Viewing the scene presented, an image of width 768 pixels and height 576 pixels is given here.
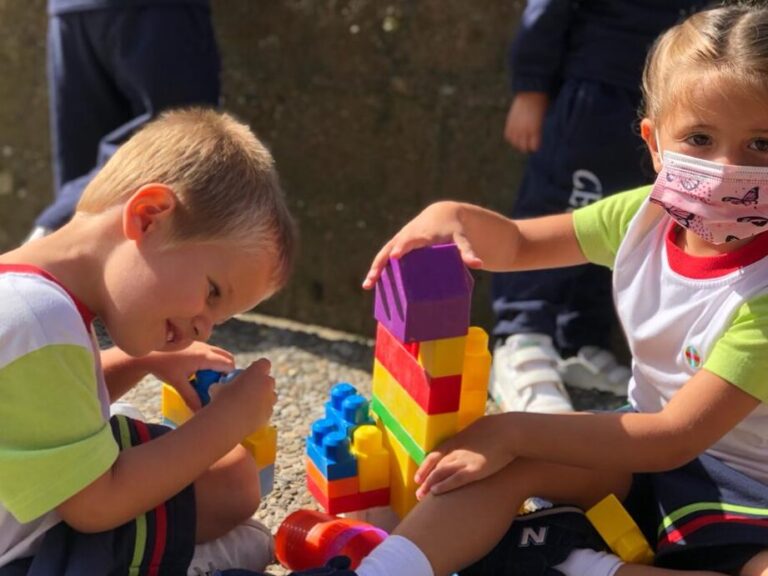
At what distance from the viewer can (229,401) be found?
A: 1.68 meters

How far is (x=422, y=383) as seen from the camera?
5.70 ft

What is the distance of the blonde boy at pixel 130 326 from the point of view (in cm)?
147

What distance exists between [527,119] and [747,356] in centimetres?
143

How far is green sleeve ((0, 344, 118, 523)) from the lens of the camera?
1.46 m

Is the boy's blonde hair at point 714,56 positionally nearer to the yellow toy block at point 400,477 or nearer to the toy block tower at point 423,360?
the toy block tower at point 423,360

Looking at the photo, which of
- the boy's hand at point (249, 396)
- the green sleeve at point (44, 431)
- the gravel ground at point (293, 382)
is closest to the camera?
the green sleeve at point (44, 431)

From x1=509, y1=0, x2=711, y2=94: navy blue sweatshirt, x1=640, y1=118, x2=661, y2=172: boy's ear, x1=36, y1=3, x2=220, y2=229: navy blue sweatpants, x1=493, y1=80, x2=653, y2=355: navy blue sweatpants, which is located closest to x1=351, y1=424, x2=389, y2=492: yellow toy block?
x1=640, y1=118, x2=661, y2=172: boy's ear

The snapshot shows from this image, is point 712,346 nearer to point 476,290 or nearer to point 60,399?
point 60,399

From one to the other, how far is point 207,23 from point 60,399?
204 centimetres

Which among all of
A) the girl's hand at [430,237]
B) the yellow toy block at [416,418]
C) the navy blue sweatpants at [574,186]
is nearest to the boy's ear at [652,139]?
the girl's hand at [430,237]

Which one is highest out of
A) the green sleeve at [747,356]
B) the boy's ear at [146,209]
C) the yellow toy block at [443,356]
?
the boy's ear at [146,209]

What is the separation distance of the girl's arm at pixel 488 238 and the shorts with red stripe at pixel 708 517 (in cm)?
48

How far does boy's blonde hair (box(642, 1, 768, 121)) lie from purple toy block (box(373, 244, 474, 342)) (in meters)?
0.50

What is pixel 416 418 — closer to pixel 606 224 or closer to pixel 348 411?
pixel 348 411
